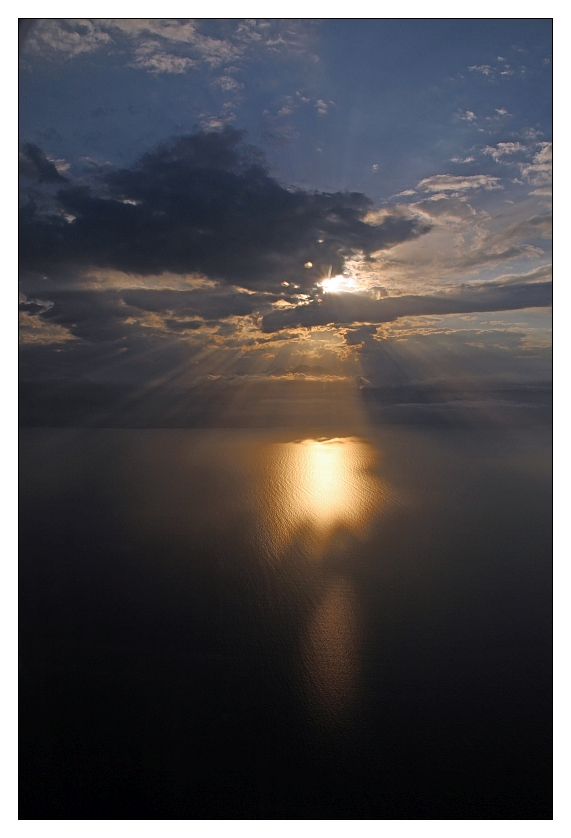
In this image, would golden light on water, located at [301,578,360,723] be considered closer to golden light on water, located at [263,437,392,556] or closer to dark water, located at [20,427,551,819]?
dark water, located at [20,427,551,819]

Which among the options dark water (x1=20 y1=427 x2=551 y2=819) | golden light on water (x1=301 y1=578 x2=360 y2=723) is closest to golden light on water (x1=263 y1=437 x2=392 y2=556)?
dark water (x1=20 y1=427 x2=551 y2=819)

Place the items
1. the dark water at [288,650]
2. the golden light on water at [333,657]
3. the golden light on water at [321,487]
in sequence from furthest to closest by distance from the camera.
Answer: the golden light on water at [321,487], the golden light on water at [333,657], the dark water at [288,650]

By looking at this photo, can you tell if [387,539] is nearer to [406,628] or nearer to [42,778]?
[406,628]

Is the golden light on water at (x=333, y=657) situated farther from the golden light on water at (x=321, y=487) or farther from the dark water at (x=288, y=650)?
the golden light on water at (x=321, y=487)

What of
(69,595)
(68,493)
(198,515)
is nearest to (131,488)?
(68,493)

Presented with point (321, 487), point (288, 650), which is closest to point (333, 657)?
point (288, 650)

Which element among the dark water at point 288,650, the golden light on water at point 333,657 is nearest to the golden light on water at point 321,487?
the dark water at point 288,650

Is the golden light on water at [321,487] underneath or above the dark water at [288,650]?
above
